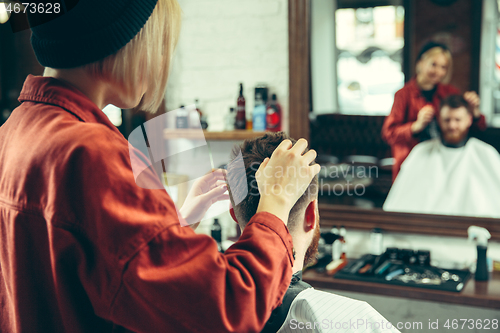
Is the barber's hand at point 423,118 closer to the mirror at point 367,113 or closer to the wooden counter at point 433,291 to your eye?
the mirror at point 367,113

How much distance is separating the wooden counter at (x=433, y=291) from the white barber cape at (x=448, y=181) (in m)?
0.38

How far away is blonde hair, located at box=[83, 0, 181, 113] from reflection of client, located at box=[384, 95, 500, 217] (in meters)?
1.85

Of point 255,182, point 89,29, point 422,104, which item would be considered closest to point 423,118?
point 422,104

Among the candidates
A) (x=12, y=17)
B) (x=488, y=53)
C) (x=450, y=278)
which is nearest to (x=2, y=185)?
(x=450, y=278)

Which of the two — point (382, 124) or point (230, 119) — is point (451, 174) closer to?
point (382, 124)

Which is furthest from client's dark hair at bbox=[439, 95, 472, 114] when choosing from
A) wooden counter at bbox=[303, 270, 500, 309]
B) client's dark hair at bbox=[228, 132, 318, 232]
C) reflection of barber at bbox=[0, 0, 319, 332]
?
reflection of barber at bbox=[0, 0, 319, 332]

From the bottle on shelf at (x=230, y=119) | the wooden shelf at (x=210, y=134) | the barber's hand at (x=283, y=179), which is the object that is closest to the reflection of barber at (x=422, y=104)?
the wooden shelf at (x=210, y=134)

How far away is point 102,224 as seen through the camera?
0.61 meters

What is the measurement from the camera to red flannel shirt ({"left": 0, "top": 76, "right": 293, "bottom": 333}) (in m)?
0.61

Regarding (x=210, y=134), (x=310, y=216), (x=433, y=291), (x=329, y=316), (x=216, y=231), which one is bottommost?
(x=433, y=291)

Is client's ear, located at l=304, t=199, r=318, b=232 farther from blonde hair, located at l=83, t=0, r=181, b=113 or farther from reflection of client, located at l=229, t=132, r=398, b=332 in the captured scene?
blonde hair, located at l=83, t=0, r=181, b=113

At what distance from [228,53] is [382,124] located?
3.56 feet

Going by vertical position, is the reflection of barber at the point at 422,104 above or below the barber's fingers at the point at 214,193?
above

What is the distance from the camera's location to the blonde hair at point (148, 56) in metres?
0.73
